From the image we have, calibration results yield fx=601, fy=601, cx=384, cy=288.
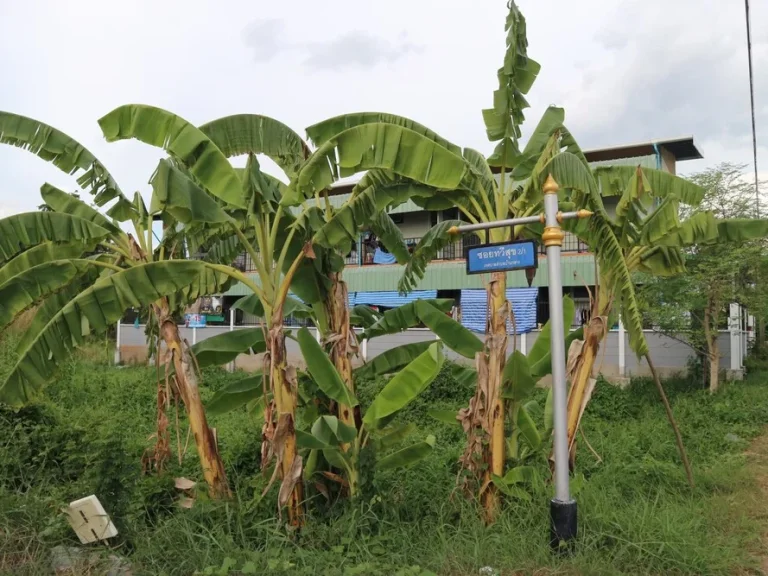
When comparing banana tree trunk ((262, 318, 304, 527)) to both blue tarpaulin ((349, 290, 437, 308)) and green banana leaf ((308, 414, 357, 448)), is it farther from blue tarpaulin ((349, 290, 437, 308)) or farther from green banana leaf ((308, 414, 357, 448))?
blue tarpaulin ((349, 290, 437, 308))

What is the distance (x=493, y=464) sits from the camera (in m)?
5.28

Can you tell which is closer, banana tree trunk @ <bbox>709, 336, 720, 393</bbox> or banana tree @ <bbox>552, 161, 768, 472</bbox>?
banana tree @ <bbox>552, 161, 768, 472</bbox>

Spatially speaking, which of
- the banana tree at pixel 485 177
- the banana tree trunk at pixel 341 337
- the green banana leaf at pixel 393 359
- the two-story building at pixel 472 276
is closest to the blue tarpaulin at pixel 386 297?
the two-story building at pixel 472 276

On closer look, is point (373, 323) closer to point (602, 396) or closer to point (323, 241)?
point (323, 241)

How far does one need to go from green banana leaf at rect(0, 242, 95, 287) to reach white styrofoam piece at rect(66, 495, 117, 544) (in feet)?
8.91

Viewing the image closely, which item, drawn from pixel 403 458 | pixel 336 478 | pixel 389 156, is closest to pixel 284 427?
pixel 336 478

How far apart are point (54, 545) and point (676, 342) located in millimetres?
11925

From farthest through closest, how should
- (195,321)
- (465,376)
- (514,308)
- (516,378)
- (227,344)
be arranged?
(195,321)
(514,308)
(465,376)
(227,344)
(516,378)

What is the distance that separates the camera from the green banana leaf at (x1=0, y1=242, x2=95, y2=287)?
246 inches

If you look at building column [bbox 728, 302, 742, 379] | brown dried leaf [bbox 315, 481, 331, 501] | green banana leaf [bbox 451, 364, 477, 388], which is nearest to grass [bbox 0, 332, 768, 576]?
brown dried leaf [bbox 315, 481, 331, 501]

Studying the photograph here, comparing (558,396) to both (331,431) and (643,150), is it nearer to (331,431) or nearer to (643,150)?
(331,431)

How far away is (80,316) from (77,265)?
38.6 inches

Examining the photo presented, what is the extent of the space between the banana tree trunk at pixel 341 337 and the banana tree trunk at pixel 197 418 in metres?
1.22

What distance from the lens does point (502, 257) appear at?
183 inches
